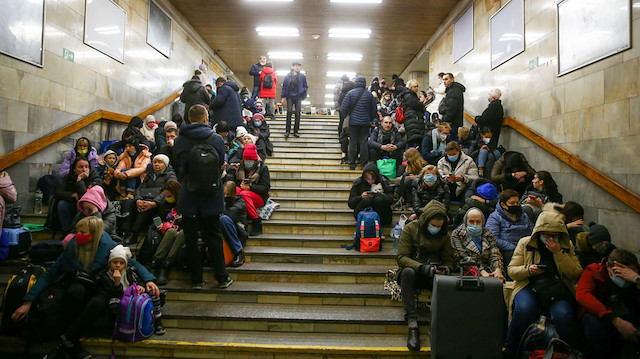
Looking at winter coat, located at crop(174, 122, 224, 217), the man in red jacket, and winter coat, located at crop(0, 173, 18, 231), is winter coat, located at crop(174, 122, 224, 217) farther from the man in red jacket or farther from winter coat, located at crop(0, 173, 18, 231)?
the man in red jacket

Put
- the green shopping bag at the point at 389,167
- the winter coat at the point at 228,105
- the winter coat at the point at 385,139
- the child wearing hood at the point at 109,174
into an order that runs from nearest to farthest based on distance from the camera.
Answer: the child wearing hood at the point at 109,174 → the green shopping bag at the point at 389,167 → the winter coat at the point at 385,139 → the winter coat at the point at 228,105

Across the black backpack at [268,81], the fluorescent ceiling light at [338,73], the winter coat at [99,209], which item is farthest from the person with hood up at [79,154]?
the fluorescent ceiling light at [338,73]

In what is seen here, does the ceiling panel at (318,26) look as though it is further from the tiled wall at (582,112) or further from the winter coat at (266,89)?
the tiled wall at (582,112)

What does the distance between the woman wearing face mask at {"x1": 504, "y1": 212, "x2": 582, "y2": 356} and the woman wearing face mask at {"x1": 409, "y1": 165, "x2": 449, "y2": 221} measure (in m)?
1.93

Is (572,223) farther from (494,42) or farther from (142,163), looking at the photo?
(142,163)

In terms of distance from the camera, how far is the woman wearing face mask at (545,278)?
3.15 m

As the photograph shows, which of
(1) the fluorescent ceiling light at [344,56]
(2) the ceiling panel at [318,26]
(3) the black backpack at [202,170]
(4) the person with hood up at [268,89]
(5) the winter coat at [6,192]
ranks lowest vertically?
(5) the winter coat at [6,192]

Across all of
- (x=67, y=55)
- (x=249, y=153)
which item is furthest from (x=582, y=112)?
(x=67, y=55)

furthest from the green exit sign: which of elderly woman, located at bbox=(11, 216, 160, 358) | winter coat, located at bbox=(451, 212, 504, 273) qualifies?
winter coat, located at bbox=(451, 212, 504, 273)

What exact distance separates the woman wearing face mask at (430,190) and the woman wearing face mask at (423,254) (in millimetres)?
1286

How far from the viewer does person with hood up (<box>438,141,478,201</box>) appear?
5.53m

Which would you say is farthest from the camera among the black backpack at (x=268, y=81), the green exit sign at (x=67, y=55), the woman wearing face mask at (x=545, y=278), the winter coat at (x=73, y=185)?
the black backpack at (x=268, y=81)

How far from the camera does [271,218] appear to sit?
5746 mm

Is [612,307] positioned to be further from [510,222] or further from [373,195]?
[373,195]
